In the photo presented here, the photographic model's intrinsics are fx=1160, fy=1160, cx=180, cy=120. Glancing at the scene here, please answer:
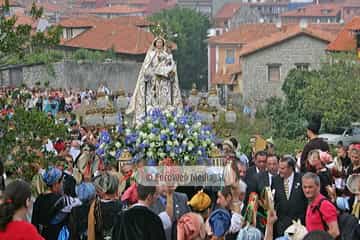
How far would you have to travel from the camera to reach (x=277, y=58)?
6069cm

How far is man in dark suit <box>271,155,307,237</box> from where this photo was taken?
441 inches

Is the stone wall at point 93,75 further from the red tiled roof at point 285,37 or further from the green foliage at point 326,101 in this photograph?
the green foliage at point 326,101

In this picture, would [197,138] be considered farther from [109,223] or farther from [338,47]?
[338,47]

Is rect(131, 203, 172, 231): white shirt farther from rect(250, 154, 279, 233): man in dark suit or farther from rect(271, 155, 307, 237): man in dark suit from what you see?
rect(250, 154, 279, 233): man in dark suit

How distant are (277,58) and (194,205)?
51.1 m

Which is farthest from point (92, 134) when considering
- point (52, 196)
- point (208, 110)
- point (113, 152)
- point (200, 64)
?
point (200, 64)

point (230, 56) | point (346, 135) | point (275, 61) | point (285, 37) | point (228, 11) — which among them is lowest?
point (346, 135)

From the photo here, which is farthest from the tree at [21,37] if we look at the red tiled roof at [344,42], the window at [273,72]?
the window at [273,72]

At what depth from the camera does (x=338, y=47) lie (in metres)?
58.5

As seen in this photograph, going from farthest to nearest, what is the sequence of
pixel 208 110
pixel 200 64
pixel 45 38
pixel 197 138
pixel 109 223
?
1. pixel 200 64
2. pixel 208 110
3. pixel 197 138
4. pixel 45 38
5. pixel 109 223

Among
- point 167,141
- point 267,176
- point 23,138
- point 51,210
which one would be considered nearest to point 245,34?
point 167,141

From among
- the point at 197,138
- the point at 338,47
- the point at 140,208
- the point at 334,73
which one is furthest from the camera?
the point at 338,47

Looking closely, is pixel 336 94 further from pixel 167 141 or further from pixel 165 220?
pixel 165 220

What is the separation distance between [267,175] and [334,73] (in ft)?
108
